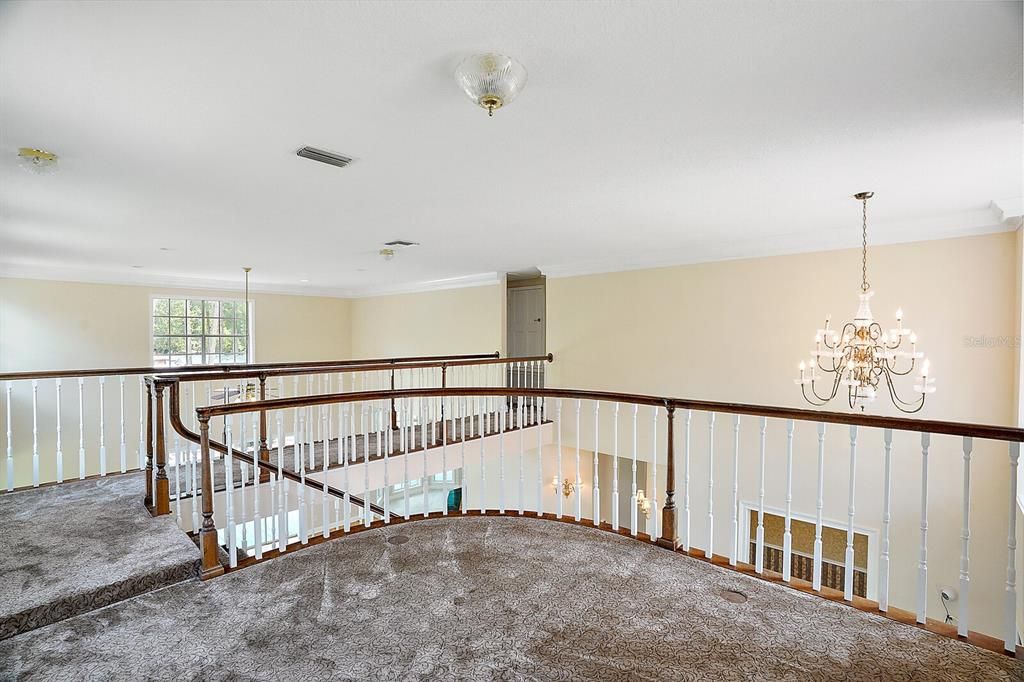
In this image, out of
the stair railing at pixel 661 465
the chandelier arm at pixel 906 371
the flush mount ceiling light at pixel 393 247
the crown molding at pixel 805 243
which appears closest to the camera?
the stair railing at pixel 661 465

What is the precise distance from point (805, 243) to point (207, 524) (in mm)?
5868

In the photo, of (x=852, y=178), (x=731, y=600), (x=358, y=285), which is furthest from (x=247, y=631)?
(x=358, y=285)

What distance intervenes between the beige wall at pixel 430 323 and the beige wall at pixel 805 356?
1785 mm

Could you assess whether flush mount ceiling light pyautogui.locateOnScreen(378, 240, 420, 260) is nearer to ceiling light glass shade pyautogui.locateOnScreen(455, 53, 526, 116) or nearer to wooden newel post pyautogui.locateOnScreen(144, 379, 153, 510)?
wooden newel post pyautogui.locateOnScreen(144, 379, 153, 510)

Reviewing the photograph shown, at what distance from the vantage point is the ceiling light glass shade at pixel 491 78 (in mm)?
1914

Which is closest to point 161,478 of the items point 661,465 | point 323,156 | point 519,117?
point 323,156

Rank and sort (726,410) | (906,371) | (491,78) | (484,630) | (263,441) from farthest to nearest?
(263,441) < (906,371) < (726,410) < (484,630) < (491,78)

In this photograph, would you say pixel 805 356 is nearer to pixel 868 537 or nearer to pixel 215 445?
pixel 868 537

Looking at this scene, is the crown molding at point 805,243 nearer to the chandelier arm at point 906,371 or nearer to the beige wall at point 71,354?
the chandelier arm at point 906,371

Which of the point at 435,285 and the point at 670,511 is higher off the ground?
the point at 435,285

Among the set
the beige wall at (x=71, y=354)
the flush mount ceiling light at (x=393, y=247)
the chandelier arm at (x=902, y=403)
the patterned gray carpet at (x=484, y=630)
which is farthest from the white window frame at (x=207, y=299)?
the chandelier arm at (x=902, y=403)

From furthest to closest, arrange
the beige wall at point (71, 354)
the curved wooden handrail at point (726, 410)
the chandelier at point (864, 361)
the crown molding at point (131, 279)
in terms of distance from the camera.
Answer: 1. the crown molding at point (131, 279)
2. the beige wall at point (71, 354)
3. the chandelier at point (864, 361)
4. the curved wooden handrail at point (726, 410)

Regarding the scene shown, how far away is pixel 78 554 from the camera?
116 inches

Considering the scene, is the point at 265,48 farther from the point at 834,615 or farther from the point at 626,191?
the point at 834,615
